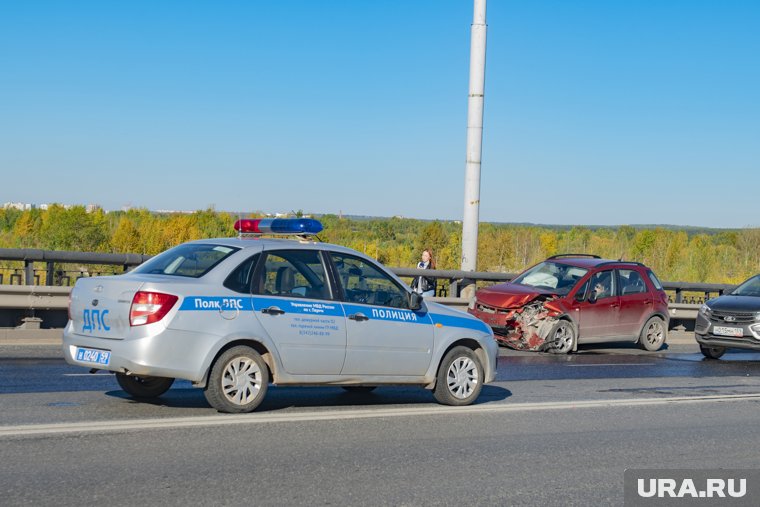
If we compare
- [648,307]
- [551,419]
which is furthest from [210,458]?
[648,307]

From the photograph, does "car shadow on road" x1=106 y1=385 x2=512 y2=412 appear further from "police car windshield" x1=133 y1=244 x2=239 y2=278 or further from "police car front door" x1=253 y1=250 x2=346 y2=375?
"police car windshield" x1=133 y1=244 x2=239 y2=278

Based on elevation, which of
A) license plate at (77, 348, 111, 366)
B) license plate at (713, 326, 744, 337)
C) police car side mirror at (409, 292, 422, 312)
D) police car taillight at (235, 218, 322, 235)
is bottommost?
license plate at (713, 326, 744, 337)

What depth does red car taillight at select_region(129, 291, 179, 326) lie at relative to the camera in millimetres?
8219

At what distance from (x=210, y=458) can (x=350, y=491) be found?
4.00 ft

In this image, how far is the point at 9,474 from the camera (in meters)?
6.27

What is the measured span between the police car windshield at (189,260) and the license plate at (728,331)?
11.5 metres

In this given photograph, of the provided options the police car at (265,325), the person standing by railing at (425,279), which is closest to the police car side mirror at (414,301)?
the police car at (265,325)

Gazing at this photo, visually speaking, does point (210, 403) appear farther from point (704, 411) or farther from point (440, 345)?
point (704, 411)

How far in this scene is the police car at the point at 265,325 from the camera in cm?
830

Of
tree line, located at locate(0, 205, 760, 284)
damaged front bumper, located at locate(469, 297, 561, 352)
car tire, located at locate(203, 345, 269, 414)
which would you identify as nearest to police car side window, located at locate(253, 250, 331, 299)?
car tire, located at locate(203, 345, 269, 414)

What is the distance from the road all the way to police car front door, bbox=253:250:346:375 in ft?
1.72

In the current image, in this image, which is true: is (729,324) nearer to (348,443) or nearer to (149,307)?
(348,443)

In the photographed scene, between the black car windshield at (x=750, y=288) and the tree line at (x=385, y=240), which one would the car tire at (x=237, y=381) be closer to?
the black car windshield at (x=750, y=288)

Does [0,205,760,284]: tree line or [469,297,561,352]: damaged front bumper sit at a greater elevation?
[0,205,760,284]: tree line
